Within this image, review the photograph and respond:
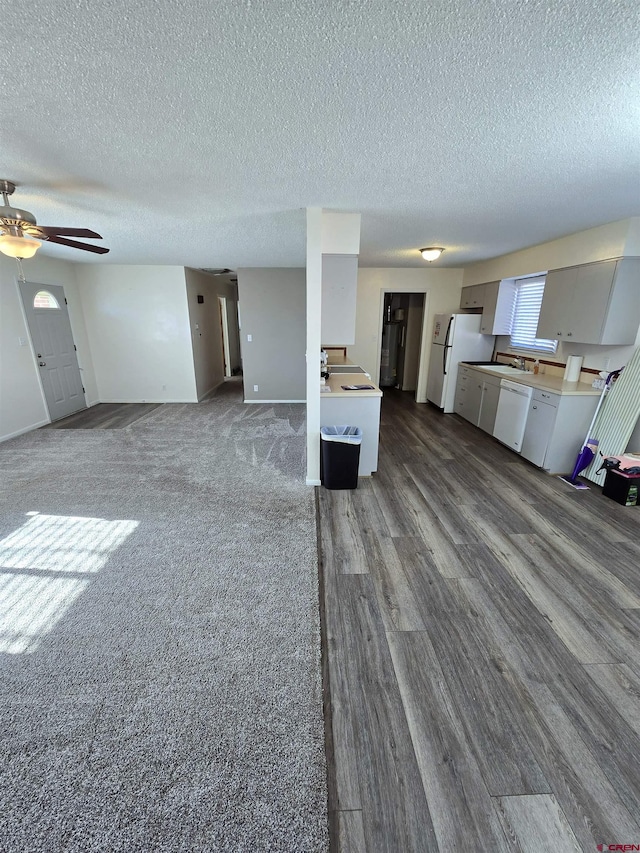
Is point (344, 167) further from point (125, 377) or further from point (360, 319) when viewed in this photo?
point (125, 377)

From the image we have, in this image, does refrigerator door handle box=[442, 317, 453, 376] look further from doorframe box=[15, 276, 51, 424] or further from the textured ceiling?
doorframe box=[15, 276, 51, 424]

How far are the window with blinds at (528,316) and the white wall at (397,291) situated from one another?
1.31m

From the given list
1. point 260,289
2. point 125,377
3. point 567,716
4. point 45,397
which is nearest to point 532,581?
point 567,716

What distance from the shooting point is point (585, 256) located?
11.7 ft

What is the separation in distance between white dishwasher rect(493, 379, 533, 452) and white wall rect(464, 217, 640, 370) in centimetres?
73

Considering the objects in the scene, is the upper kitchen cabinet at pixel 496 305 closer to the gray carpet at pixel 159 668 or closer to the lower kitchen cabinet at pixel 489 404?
the lower kitchen cabinet at pixel 489 404

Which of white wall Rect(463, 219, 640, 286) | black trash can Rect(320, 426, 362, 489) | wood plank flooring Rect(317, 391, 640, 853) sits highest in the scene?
white wall Rect(463, 219, 640, 286)

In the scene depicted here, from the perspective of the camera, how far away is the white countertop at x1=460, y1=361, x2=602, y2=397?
3557mm

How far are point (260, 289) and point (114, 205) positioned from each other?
354 cm

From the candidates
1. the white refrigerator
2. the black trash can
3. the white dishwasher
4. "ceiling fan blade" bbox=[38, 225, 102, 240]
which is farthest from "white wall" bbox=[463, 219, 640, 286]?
"ceiling fan blade" bbox=[38, 225, 102, 240]

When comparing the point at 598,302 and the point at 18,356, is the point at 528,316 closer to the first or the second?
the point at 598,302

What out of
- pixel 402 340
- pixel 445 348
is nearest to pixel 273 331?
pixel 402 340

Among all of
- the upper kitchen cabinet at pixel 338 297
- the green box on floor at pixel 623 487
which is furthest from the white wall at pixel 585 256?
the upper kitchen cabinet at pixel 338 297

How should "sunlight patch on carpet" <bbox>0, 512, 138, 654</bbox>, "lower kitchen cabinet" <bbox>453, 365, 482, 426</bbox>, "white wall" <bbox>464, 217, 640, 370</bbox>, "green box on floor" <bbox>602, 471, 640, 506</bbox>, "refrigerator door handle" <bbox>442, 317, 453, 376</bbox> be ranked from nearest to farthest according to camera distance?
"sunlight patch on carpet" <bbox>0, 512, 138, 654</bbox>
"green box on floor" <bbox>602, 471, 640, 506</bbox>
"white wall" <bbox>464, 217, 640, 370</bbox>
"lower kitchen cabinet" <bbox>453, 365, 482, 426</bbox>
"refrigerator door handle" <bbox>442, 317, 453, 376</bbox>
